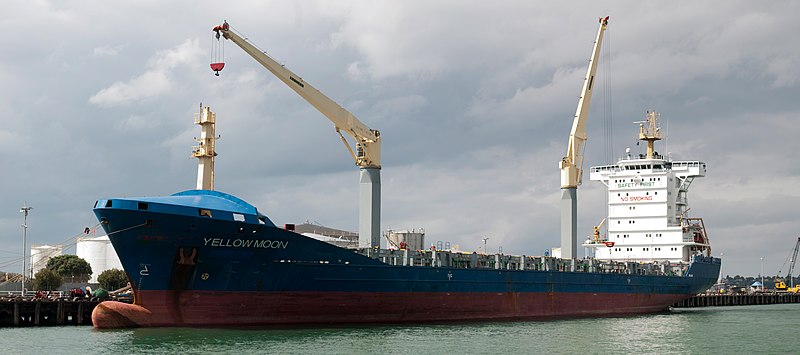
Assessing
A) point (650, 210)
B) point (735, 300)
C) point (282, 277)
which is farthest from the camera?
point (735, 300)

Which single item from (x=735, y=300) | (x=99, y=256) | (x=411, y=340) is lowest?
(x=735, y=300)

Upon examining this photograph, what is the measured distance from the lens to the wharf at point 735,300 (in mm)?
62953

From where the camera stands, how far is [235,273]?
26000mm

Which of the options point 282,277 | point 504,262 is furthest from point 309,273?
point 504,262

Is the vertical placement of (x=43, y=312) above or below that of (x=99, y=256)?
below

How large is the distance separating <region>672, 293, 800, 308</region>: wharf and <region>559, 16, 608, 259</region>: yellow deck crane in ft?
72.5

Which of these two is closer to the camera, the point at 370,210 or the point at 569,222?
the point at 370,210

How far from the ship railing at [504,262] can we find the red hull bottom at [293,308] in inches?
58.6

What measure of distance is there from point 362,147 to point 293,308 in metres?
8.19

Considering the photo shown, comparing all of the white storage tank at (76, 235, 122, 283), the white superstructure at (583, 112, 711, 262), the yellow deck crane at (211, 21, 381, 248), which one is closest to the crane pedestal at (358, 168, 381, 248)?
the yellow deck crane at (211, 21, 381, 248)

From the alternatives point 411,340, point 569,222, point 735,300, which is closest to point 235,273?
point 411,340

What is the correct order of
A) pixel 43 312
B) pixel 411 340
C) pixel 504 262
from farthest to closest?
pixel 504 262, pixel 43 312, pixel 411 340

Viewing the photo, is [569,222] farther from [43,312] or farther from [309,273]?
[43,312]

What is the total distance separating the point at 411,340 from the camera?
2452 centimetres
